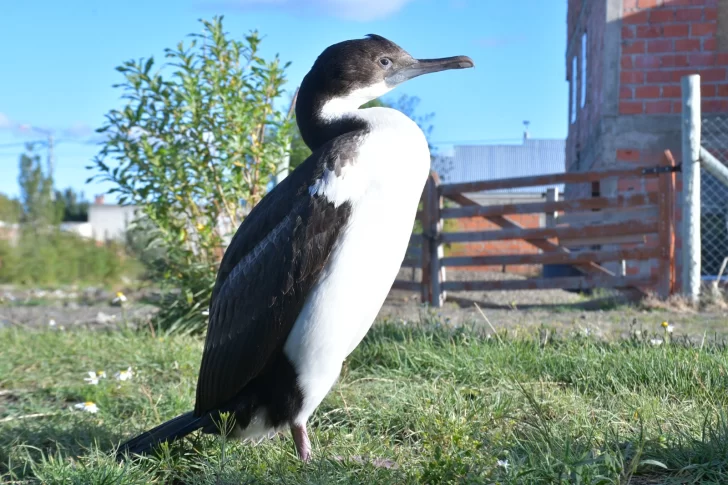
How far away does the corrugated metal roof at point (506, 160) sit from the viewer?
39584mm

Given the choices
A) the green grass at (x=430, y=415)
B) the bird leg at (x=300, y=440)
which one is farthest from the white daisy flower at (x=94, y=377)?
the bird leg at (x=300, y=440)

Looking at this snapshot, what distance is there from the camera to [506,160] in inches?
1640

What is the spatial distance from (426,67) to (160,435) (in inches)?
73.3

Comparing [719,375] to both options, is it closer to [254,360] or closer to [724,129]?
[254,360]

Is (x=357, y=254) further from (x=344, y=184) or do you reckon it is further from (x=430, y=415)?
(x=430, y=415)

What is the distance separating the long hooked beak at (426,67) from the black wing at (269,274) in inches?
20.5

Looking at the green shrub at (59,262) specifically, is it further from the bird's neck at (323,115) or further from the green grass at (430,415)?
the bird's neck at (323,115)

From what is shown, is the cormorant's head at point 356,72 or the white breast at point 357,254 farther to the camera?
the cormorant's head at point 356,72

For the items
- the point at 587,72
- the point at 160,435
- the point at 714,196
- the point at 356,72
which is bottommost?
the point at 160,435

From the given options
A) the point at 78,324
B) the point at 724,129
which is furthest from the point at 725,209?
the point at 78,324

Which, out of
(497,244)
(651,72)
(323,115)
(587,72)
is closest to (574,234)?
(651,72)

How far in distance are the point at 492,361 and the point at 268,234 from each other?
65.7 inches

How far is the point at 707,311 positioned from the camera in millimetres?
7090

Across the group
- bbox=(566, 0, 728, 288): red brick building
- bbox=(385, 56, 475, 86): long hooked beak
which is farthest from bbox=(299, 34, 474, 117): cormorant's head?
bbox=(566, 0, 728, 288): red brick building
